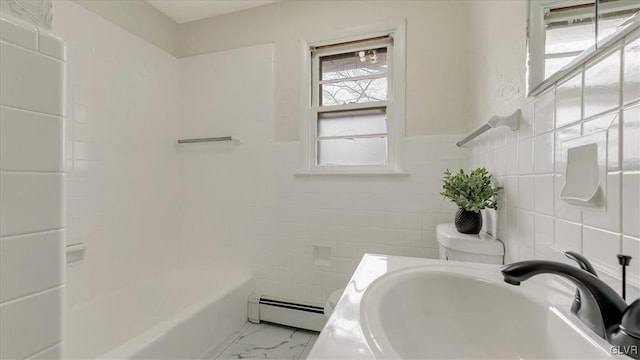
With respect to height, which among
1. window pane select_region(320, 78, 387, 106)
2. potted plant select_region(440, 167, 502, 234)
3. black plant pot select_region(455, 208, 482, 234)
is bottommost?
black plant pot select_region(455, 208, 482, 234)

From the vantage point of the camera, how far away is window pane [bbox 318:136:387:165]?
2.05 m

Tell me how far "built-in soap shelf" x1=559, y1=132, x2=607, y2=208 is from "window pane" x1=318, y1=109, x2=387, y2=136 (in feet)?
4.67

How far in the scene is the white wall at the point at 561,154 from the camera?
0.49 m

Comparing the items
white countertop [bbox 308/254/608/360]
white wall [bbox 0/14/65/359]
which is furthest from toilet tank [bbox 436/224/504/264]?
white wall [bbox 0/14/65/359]

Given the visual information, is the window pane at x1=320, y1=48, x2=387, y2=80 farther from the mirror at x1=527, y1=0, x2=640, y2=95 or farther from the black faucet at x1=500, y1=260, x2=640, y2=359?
the black faucet at x1=500, y1=260, x2=640, y2=359

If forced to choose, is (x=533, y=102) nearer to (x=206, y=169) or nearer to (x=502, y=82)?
(x=502, y=82)

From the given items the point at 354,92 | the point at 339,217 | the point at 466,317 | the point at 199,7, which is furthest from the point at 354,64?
the point at 466,317

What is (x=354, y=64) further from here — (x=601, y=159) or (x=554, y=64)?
(x=601, y=159)

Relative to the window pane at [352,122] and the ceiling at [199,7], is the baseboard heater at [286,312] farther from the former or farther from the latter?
the ceiling at [199,7]

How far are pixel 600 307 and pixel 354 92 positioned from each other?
Answer: 192 cm

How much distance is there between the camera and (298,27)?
2.15m

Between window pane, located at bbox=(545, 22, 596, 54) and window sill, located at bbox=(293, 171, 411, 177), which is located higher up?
window pane, located at bbox=(545, 22, 596, 54)

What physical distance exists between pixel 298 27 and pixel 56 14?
58.2 inches

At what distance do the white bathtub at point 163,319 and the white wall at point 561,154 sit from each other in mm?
1644
